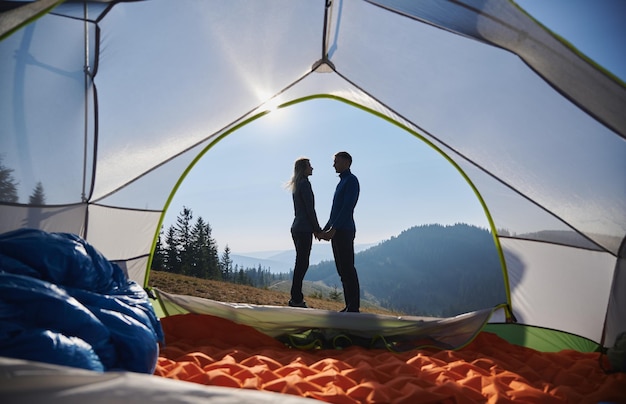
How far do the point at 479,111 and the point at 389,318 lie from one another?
131 centimetres

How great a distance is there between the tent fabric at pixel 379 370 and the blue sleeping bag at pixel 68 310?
0.30m

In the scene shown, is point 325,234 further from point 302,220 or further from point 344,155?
point 344,155

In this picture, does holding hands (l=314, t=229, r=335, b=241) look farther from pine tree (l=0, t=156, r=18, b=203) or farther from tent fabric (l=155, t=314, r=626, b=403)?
pine tree (l=0, t=156, r=18, b=203)

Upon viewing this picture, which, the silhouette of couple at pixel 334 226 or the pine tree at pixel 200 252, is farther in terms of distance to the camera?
the pine tree at pixel 200 252

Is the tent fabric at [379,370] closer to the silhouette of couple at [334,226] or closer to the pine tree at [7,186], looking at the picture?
the silhouette of couple at [334,226]

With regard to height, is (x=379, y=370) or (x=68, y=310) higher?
(x=68, y=310)

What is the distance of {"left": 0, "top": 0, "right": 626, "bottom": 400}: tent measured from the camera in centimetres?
231

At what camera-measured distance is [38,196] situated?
249cm

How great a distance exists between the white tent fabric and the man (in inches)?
21.9

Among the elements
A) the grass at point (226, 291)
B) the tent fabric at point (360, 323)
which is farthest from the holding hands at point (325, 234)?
the grass at point (226, 291)

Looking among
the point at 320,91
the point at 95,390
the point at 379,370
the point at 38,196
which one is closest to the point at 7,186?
the point at 38,196

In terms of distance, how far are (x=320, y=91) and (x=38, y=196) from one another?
1.95 metres

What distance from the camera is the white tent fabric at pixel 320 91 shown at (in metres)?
2.32

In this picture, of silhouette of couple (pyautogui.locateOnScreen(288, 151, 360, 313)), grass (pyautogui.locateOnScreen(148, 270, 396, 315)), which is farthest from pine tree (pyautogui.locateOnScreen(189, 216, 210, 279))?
silhouette of couple (pyautogui.locateOnScreen(288, 151, 360, 313))
